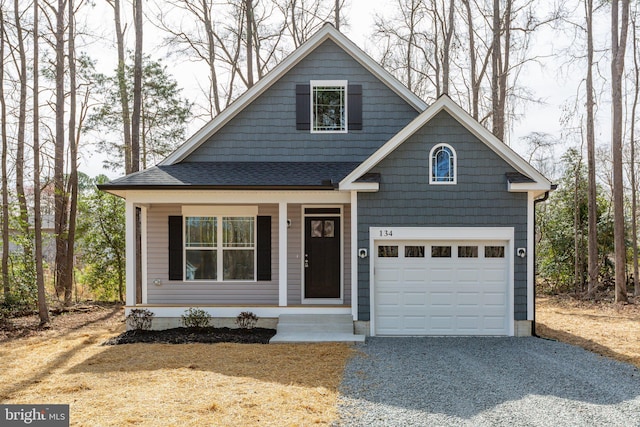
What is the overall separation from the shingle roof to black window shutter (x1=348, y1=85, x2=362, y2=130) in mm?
887

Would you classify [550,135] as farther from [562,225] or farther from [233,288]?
[233,288]

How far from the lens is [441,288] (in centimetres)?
1017

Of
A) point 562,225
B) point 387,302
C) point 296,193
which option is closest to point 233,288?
point 296,193

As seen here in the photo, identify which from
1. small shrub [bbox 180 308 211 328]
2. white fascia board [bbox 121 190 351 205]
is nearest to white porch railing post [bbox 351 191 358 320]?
white fascia board [bbox 121 190 351 205]

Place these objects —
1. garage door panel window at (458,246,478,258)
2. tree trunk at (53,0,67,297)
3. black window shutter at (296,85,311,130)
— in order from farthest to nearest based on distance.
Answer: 1. tree trunk at (53,0,67,297)
2. black window shutter at (296,85,311,130)
3. garage door panel window at (458,246,478,258)

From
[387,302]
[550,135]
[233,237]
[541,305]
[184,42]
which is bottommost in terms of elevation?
[541,305]

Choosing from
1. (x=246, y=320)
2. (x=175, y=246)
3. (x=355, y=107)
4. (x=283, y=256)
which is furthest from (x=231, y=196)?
(x=355, y=107)

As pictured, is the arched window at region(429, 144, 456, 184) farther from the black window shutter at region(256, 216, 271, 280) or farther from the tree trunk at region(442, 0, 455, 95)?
the tree trunk at region(442, 0, 455, 95)

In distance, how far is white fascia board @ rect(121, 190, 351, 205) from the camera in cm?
1036

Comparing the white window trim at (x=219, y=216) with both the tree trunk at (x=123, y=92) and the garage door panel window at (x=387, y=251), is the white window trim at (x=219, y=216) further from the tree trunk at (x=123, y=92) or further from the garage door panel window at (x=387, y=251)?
the tree trunk at (x=123, y=92)

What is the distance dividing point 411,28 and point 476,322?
1547 cm

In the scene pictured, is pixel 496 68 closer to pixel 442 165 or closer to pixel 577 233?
pixel 577 233

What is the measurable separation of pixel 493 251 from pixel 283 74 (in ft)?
19.5

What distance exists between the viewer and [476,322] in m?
10.1
